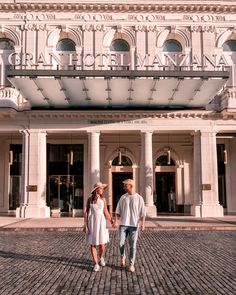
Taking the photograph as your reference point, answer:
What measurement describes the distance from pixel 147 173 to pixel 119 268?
54.9 ft

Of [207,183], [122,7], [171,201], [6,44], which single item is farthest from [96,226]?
[6,44]

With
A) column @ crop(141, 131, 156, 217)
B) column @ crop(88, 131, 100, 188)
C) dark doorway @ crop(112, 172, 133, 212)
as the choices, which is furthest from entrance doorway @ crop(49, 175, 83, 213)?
column @ crop(141, 131, 156, 217)

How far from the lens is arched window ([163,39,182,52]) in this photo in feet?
94.0

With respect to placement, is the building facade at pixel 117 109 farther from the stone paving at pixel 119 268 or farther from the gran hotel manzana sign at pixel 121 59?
the stone paving at pixel 119 268

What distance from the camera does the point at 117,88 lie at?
76.0ft

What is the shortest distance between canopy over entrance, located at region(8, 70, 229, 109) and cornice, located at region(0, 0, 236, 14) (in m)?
6.70

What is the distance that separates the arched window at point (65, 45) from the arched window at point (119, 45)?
270 centimetres

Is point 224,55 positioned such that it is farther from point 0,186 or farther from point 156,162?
point 0,186

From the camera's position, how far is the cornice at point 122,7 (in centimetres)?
2766

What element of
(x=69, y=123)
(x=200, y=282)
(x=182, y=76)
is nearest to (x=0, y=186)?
(x=69, y=123)

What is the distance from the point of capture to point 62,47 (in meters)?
28.6

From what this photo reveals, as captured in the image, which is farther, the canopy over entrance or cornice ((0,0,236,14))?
cornice ((0,0,236,14))

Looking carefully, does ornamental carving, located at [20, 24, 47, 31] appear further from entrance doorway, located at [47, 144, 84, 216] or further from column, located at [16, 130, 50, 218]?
entrance doorway, located at [47, 144, 84, 216]

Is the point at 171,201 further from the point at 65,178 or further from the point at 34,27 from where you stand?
the point at 34,27
